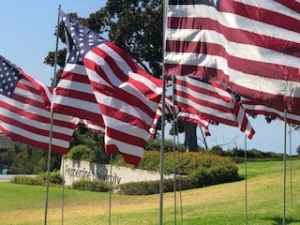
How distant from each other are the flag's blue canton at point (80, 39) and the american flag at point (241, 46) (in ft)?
9.01

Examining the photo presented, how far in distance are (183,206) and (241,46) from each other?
1268 cm

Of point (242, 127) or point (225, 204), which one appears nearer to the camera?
point (242, 127)

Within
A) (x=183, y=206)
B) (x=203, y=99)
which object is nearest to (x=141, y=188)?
Result: (x=183, y=206)

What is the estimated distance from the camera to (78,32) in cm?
989

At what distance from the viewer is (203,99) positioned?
38.0 ft

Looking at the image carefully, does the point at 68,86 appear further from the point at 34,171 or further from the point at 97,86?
the point at 34,171

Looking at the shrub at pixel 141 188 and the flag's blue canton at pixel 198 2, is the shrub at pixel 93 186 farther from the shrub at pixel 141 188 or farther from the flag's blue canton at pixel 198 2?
the flag's blue canton at pixel 198 2

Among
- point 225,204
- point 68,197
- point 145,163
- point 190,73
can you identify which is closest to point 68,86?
point 190,73

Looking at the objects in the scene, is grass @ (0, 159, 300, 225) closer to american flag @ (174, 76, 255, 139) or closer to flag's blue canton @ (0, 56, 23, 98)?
american flag @ (174, 76, 255, 139)

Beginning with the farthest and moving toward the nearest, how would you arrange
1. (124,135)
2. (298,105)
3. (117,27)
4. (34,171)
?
(34,171) < (117,27) < (124,135) < (298,105)

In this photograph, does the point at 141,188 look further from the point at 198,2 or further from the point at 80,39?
the point at 198,2

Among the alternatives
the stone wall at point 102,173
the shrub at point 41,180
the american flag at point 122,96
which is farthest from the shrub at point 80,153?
the american flag at point 122,96

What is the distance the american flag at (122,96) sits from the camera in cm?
809

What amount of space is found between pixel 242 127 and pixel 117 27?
82.6 feet
